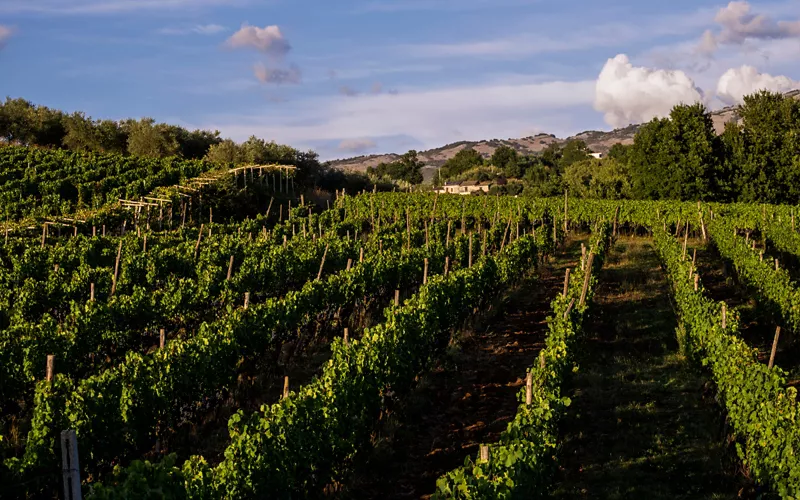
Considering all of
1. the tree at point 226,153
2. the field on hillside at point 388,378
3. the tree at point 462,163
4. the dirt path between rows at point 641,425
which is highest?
the tree at point 462,163

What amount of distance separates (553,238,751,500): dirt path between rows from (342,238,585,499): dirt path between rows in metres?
1.41

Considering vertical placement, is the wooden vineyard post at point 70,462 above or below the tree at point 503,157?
below

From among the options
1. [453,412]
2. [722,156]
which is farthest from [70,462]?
[722,156]

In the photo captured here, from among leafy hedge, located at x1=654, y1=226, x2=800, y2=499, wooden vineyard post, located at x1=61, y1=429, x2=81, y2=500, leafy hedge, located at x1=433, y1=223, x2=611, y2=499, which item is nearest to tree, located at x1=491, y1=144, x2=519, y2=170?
leafy hedge, located at x1=654, y1=226, x2=800, y2=499

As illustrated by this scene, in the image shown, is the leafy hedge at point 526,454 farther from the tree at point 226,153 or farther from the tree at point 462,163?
the tree at point 462,163

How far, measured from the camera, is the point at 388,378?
1257cm

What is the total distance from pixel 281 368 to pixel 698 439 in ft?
27.8

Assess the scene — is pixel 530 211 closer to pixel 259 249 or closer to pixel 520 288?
pixel 520 288

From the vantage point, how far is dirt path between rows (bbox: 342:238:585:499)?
36.5 ft

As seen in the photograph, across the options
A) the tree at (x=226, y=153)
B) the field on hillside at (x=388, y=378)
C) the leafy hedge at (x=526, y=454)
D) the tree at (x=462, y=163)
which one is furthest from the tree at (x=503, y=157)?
the leafy hedge at (x=526, y=454)

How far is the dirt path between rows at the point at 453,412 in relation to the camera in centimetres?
1112

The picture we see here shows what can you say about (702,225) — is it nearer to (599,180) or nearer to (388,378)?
(388,378)

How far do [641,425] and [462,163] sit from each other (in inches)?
4759

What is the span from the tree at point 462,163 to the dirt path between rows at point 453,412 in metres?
111
